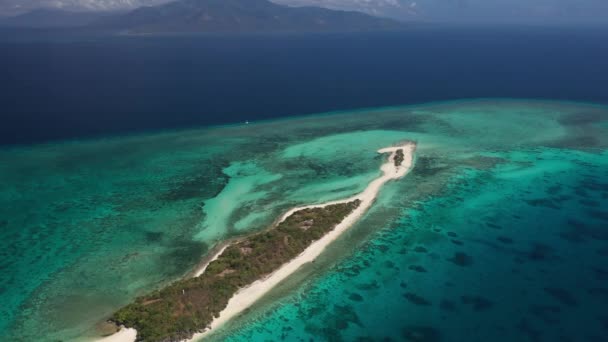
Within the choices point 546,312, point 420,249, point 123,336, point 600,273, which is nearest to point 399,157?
point 420,249

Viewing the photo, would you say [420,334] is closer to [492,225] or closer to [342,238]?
[342,238]

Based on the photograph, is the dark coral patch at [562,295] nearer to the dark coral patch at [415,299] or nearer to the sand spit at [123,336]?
the dark coral patch at [415,299]

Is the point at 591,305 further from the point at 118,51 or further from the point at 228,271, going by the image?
the point at 118,51

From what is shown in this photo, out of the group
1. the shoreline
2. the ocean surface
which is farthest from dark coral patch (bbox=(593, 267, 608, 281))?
the shoreline

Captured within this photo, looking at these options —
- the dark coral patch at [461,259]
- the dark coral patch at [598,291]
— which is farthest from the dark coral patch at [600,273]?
the dark coral patch at [461,259]

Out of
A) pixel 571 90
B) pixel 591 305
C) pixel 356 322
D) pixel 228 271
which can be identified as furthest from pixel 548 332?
pixel 571 90
